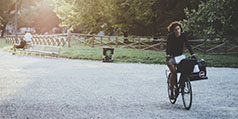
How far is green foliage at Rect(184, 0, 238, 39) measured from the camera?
19844 millimetres

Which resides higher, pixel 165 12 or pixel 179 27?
pixel 165 12

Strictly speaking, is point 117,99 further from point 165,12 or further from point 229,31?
point 165,12

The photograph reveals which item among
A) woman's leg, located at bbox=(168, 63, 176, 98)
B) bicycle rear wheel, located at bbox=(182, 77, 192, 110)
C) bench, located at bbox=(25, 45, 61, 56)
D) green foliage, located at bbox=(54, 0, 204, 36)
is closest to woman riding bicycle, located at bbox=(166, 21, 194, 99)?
woman's leg, located at bbox=(168, 63, 176, 98)

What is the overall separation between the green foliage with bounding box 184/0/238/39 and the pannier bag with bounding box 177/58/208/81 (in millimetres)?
13974

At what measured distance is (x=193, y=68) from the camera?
6.22 meters

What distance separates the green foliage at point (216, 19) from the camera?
65.1ft

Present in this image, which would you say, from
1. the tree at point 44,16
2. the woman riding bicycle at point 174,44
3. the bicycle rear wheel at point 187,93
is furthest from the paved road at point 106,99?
the tree at point 44,16

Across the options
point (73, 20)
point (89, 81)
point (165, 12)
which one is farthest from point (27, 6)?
point (89, 81)

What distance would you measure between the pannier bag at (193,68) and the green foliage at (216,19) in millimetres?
13974

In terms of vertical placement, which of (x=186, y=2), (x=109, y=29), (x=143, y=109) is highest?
(x=186, y=2)

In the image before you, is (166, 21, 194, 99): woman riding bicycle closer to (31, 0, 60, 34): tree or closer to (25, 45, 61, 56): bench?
(25, 45, 61, 56): bench

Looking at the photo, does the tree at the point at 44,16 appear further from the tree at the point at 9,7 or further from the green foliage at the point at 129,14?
the green foliage at the point at 129,14

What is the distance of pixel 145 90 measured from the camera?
8664 millimetres

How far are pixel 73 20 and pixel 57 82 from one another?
2558 cm
